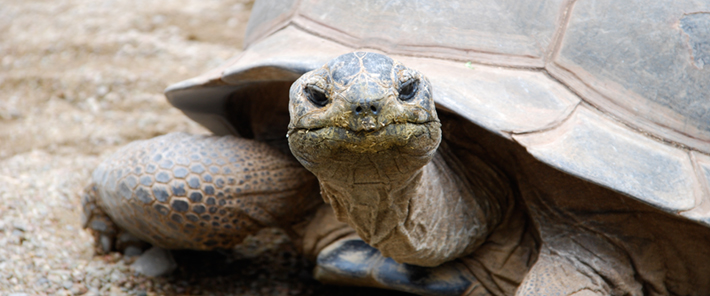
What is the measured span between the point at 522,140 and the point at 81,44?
13.3 ft

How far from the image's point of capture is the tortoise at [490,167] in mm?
1882

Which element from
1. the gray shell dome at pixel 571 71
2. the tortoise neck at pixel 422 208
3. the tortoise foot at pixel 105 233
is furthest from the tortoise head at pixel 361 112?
the tortoise foot at pixel 105 233

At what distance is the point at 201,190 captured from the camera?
2.33 meters

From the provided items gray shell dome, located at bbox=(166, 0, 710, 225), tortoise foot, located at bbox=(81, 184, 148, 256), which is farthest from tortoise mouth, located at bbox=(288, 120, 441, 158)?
tortoise foot, located at bbox=(81, 184, 148, 256)

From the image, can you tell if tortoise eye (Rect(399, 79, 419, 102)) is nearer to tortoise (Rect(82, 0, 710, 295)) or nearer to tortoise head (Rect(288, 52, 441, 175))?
tortoise head (Rect(288, 52, 441, 175))

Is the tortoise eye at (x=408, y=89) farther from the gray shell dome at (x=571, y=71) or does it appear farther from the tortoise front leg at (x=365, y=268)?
the tortoise front leg at (x=365, y=268)

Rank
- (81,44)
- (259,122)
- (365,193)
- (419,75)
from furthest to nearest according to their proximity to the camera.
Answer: (81,44) < (259,122) < (365,193) < (419,75)

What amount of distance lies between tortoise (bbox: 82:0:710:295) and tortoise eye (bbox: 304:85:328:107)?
0.19 metres

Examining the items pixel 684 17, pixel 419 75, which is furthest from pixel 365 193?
pixel 684 17

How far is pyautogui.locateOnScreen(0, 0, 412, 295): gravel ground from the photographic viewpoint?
2559 millimetres

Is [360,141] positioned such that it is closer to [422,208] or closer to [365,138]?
[365,138]

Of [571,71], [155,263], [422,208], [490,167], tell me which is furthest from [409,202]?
[155,263]

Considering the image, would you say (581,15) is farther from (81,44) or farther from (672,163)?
(81,44)

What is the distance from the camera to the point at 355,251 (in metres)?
2.42
